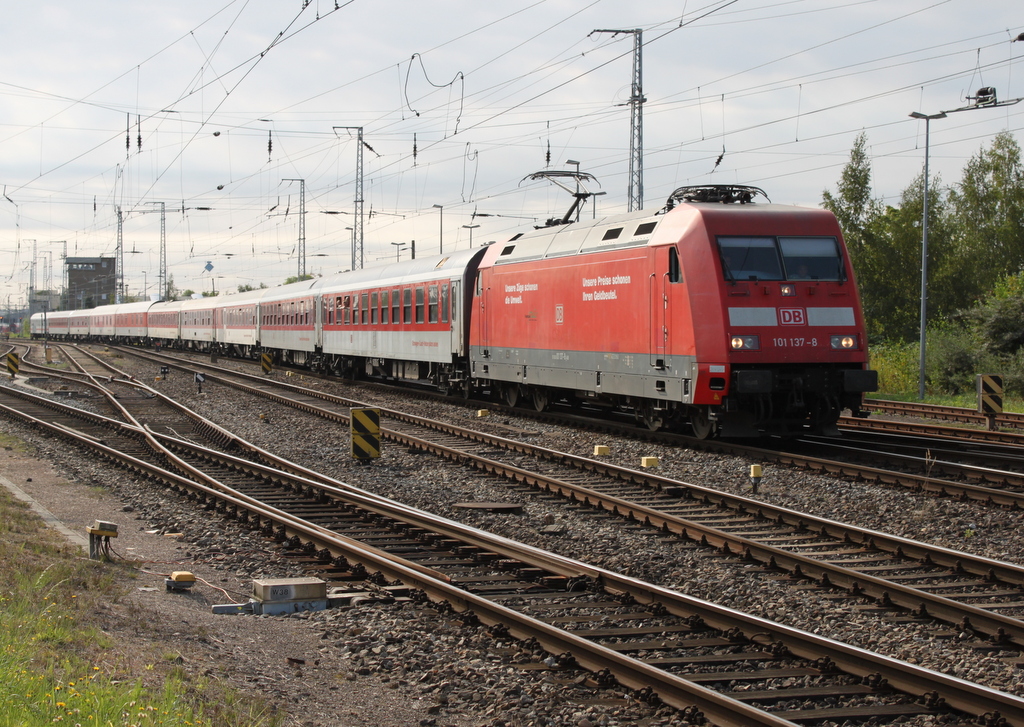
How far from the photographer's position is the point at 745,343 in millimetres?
14234

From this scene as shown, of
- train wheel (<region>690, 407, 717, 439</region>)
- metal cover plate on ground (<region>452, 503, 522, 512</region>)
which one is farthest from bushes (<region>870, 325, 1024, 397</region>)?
metal cover plate on ground (<region>452, 503, 522, 512</region>)

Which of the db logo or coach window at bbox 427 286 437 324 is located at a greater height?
coach window at bbox 427 286 437 324

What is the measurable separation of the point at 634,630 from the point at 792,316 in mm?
8980

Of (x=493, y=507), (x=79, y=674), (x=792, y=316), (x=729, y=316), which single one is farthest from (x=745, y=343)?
(x=79, y=674)

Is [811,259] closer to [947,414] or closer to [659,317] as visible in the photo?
[659,317]

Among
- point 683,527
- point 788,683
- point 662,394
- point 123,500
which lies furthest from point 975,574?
point 123,500

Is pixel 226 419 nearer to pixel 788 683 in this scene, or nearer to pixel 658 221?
→ pixel 658 221

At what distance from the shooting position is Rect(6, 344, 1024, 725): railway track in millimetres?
5285

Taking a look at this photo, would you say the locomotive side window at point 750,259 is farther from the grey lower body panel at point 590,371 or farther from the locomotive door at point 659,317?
the grey lower body panel at point 590,371

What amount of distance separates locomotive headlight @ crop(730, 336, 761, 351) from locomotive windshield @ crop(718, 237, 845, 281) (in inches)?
33.4

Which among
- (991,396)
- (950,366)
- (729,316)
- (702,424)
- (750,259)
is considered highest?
(750,259)

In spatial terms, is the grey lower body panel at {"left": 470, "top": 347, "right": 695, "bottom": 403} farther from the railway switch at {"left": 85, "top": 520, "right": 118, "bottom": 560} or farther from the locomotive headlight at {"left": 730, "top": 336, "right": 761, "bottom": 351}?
the railway switch at {"left": 85, "top": 520, "right": 118, "bottom": 560}

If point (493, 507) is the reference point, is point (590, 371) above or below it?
above

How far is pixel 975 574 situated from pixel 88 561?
7379 mm
